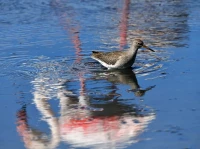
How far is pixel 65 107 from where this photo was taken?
851 centimetres

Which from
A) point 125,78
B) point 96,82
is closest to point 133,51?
point 125,78

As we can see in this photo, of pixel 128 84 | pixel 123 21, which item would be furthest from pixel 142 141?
pixel 123 21

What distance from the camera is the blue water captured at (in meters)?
7.46

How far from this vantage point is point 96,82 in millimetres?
9781

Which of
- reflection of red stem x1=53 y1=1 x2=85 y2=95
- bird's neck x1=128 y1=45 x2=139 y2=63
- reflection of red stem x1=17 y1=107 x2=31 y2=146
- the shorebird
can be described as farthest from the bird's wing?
reflection of red stem x1=17 y1=107 x2=31 y2=146

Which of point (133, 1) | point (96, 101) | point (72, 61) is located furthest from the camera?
point (133, 1)

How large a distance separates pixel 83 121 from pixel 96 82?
1.89m

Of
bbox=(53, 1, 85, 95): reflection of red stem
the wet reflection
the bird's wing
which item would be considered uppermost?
the bird's wing

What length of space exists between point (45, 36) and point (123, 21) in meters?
2.46

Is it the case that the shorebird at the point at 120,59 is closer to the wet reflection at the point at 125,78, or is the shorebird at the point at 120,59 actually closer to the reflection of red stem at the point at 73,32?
the wet reflection at the point at 125,78

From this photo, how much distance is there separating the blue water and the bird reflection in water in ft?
0.04

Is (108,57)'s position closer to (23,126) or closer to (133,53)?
(133,53)

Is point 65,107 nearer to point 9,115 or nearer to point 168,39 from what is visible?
point 9,115

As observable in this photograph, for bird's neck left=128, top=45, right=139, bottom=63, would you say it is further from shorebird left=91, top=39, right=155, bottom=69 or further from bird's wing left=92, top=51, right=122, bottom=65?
bird's wing left=92, top=51, right=122, bottom=65
